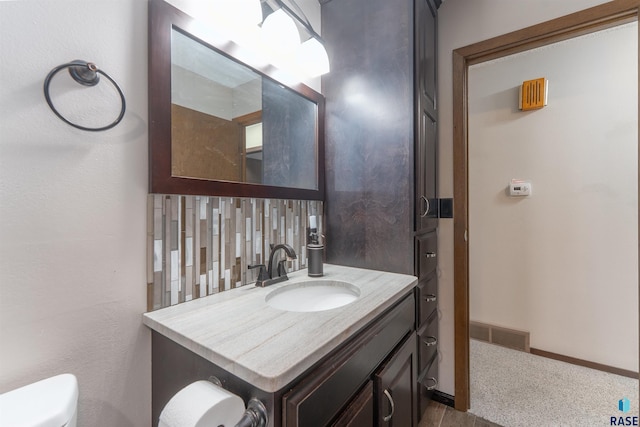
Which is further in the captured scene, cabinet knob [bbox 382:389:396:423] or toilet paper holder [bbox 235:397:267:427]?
cabinet knob [bbox 382:389:396:423]

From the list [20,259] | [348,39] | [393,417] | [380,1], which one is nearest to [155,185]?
[20,259]

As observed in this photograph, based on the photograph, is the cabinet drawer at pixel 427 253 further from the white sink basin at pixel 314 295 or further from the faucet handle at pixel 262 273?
the faucet handle at pixel 262 273

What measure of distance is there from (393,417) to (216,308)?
686 millimetres

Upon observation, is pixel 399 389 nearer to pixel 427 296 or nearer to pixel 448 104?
pixel 427 296

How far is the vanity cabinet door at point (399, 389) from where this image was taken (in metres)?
0.80

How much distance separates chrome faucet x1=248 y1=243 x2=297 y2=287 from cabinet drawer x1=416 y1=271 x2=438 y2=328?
2.03 feet

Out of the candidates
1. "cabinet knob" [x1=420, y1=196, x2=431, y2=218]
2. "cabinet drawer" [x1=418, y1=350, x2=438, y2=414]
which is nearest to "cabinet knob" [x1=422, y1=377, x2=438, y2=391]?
"cabinet drawer" [x1=418, y1=350, x2=438, y2=414]

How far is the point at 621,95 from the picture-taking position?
170cm

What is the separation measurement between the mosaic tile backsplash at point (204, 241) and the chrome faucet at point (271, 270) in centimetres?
5

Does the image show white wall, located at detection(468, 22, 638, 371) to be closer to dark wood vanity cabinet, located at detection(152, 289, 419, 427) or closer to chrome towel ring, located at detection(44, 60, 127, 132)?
dark wood vanity cabinet, located at detection(152, 289, 419, 427)

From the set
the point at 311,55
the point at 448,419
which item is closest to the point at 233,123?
the point at 311,55

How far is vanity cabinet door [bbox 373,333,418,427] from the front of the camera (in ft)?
2.62

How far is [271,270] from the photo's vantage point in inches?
43.4

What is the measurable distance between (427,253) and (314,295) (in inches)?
24.8
